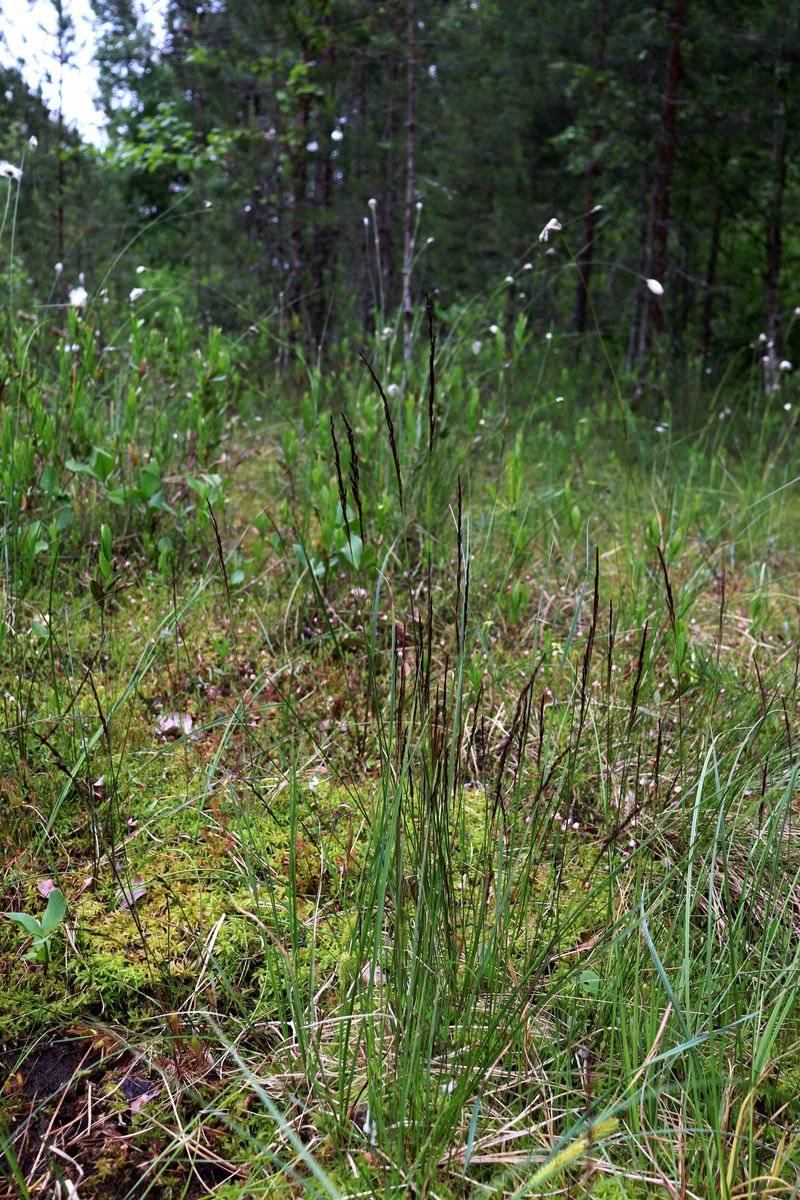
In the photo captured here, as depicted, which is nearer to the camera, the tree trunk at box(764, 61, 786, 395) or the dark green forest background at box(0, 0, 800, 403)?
the dark green forest background at box(0, 0, 800, 403)

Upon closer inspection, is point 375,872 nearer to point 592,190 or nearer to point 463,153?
point 592,190

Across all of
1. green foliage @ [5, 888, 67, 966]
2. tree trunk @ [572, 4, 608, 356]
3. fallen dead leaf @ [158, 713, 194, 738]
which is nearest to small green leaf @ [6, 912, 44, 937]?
green foliage @ [5, 888, 67, 966]

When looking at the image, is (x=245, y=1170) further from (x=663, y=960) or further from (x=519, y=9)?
(x=519, y=9)

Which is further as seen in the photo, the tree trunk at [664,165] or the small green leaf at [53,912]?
the tree trunk at [664,165]

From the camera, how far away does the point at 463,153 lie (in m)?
14.0

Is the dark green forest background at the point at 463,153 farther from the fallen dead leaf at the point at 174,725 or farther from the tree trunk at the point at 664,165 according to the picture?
the fallen dead leaf at the point at 174,725

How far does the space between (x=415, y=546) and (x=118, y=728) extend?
1558 millimetres

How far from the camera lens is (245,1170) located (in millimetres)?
1310

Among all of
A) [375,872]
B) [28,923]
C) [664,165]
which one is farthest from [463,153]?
[28,923]

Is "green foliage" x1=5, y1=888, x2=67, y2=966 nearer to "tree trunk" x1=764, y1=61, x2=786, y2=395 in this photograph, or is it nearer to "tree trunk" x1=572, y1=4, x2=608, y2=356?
"tree trunk" x1=572, y1=4, x2=608, y2=356

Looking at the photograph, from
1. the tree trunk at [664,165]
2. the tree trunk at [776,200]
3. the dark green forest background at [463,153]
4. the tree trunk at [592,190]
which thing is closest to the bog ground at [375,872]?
the dark green forest background at [463,153]

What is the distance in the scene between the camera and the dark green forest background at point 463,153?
766cm

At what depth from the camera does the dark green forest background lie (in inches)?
301

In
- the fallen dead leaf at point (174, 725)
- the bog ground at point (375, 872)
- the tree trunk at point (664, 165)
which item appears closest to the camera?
the bog ground at point (375, 872)
